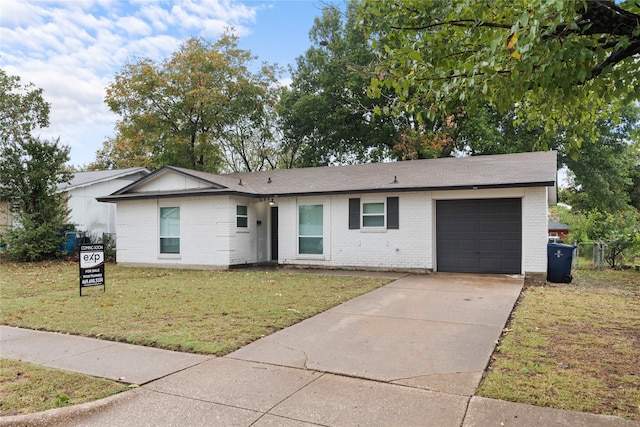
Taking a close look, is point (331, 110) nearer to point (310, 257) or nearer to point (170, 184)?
point (170, 184)

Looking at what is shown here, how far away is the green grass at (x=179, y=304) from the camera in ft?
19.4

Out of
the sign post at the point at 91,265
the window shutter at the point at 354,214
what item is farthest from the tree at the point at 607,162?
the sign post at the point at 91,265

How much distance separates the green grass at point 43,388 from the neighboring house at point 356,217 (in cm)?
1009

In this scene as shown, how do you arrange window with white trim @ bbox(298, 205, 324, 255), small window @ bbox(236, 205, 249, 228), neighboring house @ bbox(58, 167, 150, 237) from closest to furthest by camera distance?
window with white trim @ bbox(298, 205, 324, 255), small window @ bbox(236, 205, 249, 228), neighboring house @ bbox(58, 167, 150, 237)

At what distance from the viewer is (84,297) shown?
897cm

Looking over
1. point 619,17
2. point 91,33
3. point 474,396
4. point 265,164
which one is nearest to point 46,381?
point 474,396

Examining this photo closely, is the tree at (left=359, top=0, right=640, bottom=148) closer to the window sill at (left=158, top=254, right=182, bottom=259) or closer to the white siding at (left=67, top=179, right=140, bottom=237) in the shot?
the window sill at (left=158, top=254, right=182, bottom=259)

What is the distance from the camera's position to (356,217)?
14.1 metres

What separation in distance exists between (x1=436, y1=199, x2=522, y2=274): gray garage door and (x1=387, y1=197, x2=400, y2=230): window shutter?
4.00ft

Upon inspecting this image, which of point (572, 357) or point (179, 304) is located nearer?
point (572, 357)

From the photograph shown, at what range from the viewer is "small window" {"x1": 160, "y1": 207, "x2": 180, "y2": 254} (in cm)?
1553

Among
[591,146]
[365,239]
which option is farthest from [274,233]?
[591,146]

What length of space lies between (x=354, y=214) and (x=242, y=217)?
13.3 ft

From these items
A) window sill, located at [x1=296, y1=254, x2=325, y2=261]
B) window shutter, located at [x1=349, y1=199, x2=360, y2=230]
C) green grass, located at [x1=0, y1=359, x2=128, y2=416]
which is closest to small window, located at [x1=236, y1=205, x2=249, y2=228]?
window sill, located at [x1=296, y1=254, x2=325, y2=261]
